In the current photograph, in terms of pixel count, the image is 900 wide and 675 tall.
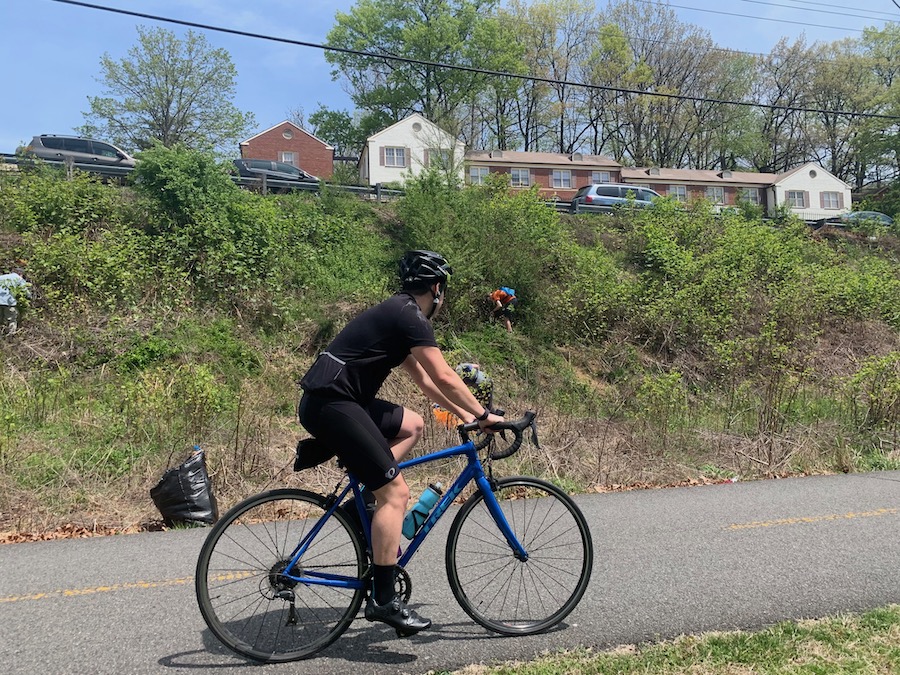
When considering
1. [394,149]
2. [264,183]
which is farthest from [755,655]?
[394,149]

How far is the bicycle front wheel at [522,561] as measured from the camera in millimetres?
3455

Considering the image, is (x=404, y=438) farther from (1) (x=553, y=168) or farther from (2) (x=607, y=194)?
(1) (x=553, y=168)

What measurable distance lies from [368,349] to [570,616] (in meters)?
1.98

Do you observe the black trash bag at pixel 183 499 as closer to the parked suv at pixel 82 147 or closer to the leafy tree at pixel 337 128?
the parked suv at pixel 82 147

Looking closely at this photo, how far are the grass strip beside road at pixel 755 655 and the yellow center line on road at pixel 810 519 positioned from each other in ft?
6.59

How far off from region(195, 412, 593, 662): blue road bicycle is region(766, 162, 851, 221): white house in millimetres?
55362

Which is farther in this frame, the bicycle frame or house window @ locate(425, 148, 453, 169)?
house window @ locate(425, 148, 453, 169)

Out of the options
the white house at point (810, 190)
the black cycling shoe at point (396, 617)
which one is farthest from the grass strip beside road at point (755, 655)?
the white house at point (810, 190)

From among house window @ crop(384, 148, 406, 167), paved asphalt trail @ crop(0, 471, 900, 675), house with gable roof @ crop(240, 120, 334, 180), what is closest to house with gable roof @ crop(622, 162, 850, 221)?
house window @ crop(384, 148, 406, 167)

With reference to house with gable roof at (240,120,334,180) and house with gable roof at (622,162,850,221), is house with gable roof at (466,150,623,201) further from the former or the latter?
house with gable roof at (240,120,334,180)

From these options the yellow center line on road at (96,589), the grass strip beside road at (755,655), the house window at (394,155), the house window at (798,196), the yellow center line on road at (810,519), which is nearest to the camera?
the grass strip beside road at (755,655)

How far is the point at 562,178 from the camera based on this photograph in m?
48.8

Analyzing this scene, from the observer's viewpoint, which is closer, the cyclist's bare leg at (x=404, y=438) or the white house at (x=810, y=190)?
the cyclist's bare leg at (x=404, y=438)

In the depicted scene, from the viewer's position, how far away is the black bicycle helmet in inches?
131
